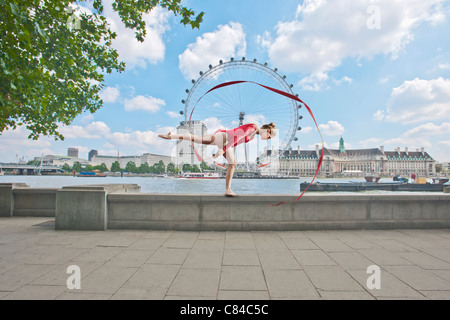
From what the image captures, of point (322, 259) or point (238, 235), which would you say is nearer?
point (322, 259)

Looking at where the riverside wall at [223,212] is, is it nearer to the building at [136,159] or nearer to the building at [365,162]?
the building at [365,162]

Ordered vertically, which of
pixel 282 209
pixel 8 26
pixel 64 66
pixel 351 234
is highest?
pixel 64 66

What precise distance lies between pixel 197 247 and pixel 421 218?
20.3 ft

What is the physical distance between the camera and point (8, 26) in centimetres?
418

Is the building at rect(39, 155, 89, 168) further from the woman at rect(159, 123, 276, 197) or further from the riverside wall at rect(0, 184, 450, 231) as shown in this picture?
the woman at rect(159, 123, 276, 197)

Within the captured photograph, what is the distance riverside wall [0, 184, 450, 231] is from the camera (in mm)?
5738

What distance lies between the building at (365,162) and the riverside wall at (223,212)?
140432 mm

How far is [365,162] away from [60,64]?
572 feet

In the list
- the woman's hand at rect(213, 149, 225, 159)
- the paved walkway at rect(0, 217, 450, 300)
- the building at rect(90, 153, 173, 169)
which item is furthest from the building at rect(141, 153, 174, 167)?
the paved walkway at rect(0, 217, 450, 300)

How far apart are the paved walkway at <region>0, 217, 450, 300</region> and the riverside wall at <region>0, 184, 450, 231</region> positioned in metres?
0.32

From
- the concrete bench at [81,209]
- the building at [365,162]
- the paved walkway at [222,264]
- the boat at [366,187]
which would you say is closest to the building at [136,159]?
the building at [365,162]
